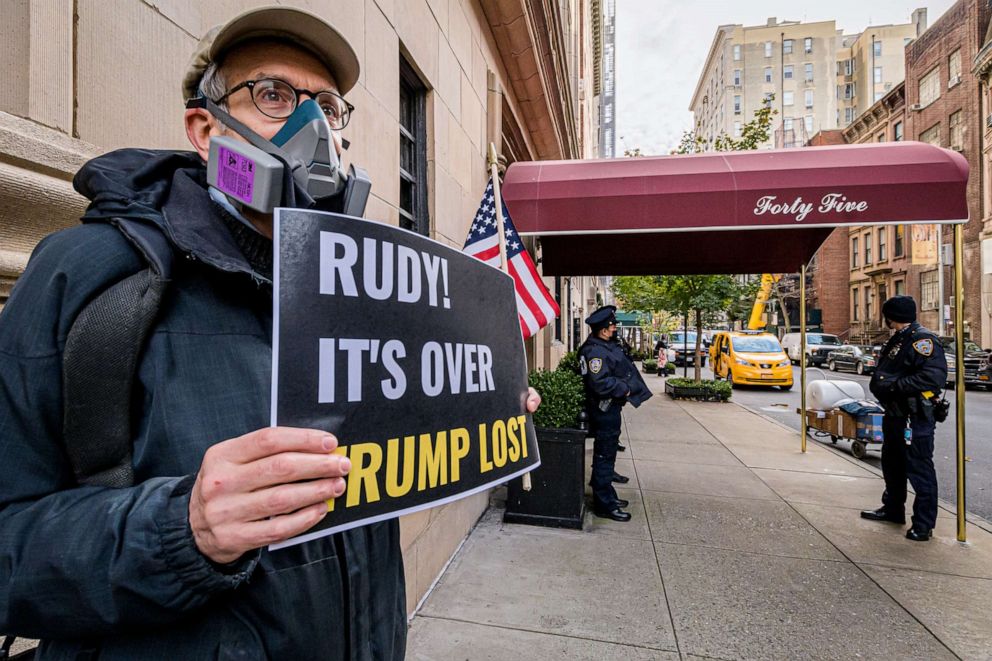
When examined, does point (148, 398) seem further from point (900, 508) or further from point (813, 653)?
point (900, 508)

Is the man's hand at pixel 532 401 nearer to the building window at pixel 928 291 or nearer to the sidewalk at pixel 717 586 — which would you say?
the sidewalk at pixel 717 586

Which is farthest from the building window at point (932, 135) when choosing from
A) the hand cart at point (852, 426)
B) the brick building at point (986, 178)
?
the hand cart at point (852, 426)

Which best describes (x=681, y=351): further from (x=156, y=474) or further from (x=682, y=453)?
(x=156, y=474)

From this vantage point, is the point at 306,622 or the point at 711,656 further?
the point at 711,656

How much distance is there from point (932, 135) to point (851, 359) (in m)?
17.8

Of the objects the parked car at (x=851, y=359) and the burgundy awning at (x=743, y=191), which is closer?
the burgundy awning at (x=743, y=191)

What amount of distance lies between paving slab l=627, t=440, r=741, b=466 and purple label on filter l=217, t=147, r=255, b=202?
23.2 feet

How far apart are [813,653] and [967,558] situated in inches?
95.0

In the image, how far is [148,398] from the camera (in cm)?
85

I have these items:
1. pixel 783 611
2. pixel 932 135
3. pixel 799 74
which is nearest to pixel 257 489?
pixel 783 611

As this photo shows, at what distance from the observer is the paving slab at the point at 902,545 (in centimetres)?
409

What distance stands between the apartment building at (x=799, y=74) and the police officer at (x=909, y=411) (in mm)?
70142

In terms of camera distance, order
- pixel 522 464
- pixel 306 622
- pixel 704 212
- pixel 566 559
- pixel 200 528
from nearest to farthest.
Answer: pixel 200 528
pixel 306 622
pixel 522 464
pixel 566 559
pixel 704 212

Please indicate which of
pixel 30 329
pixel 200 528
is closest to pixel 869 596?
pixel 200 528
